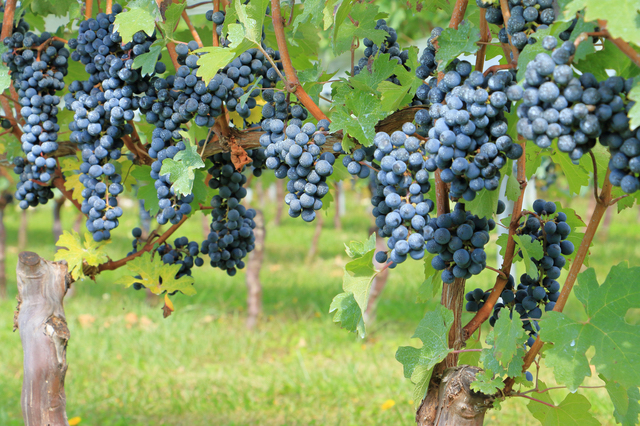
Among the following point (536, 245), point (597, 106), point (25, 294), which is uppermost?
point (597, 106)

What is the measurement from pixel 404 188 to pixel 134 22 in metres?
0.91

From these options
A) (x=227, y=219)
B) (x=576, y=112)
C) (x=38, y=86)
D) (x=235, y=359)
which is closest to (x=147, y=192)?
(x=227, y=219)

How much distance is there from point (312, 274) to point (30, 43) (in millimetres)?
6586

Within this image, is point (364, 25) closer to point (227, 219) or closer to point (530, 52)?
point (530, 52)

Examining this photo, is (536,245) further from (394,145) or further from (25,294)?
(25,294)

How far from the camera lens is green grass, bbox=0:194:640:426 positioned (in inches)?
147

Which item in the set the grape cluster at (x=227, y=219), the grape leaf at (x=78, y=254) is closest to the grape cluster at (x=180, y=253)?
the grape cluster at (x=227, y=219)

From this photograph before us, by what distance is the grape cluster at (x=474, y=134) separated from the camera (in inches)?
40.6

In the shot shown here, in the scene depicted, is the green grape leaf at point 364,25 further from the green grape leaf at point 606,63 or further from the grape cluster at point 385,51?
the green grape leaf at point 606,63

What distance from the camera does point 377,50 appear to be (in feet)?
4.92

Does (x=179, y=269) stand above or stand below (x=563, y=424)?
above

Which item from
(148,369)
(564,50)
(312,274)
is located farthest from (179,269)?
(312,274)

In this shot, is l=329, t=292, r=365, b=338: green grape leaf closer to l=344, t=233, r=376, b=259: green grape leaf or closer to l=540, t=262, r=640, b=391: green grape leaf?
l=344, t=233, r=376, b=259: green grape leaf

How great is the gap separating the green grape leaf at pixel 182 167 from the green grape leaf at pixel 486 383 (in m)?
0.92
